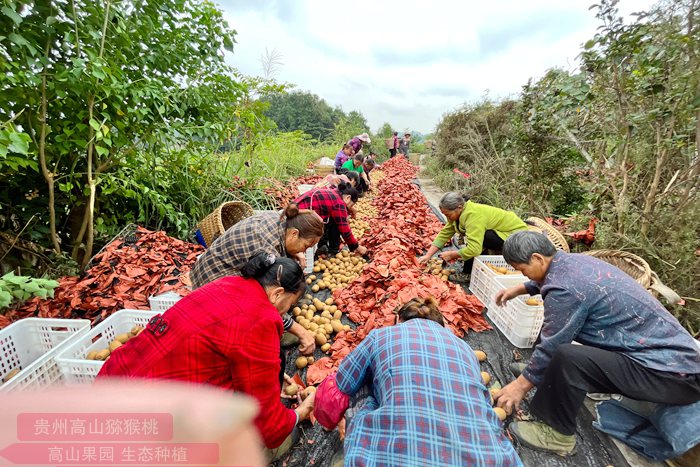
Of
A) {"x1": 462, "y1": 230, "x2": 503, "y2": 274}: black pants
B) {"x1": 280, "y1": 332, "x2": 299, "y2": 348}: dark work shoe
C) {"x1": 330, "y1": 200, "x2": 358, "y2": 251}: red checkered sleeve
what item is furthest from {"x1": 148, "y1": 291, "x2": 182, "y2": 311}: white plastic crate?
{"x1": 462, "y1": 230, "x2": 503, "y2": 274}: black pants

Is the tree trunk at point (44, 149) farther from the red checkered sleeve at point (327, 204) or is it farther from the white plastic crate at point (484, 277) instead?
the white plastic crate at point (484, 277)

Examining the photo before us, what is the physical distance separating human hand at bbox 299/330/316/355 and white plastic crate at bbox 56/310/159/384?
1149mm

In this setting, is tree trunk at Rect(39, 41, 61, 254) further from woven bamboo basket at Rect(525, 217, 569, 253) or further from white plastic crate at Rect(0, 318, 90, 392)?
woven bamboo basket at Rect(525, 217, 569, 253)

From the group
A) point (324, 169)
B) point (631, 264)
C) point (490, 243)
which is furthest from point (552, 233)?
point (324, 169)

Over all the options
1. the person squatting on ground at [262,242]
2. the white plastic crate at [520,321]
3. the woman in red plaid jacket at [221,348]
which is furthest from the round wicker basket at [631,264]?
the woman in red plaid jacket at [221,348]

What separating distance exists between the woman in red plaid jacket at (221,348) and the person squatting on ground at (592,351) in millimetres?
1496

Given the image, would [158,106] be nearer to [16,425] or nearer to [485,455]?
[16,425]

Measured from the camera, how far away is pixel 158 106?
9.34 feet

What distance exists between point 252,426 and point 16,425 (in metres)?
0.74

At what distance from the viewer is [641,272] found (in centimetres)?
265

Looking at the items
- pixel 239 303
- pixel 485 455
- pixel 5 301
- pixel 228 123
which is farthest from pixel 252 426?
pixel 228 123

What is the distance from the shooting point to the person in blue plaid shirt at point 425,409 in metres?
1.11

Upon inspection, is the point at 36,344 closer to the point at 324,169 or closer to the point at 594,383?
the point at 594,383

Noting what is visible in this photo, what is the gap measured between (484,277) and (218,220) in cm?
309
